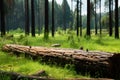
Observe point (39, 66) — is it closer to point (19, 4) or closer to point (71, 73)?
point (71, 73)

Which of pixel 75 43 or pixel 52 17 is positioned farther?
pixel 52 17

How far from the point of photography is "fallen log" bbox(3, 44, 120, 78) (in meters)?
9.87

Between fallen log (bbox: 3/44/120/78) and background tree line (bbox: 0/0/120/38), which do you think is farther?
background tree line (bbox: 0/0/120/38)

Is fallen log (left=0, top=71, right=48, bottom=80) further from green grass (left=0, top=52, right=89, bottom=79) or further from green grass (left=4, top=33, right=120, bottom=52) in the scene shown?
green grass (left=4, top=33, right=120, bottom=52)

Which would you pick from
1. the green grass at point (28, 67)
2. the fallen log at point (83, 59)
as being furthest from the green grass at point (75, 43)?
the fallen log at point (83, 59)

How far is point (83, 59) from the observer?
10922 millimetres

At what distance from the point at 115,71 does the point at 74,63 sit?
197 cm

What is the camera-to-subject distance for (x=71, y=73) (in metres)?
11.0

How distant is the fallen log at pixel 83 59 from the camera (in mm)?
9867

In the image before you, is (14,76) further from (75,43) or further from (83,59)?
(75,43)

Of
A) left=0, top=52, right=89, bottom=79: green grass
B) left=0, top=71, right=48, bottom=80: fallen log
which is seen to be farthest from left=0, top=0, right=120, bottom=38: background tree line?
left=0, top=71, right=48, bottom=80: fallen log

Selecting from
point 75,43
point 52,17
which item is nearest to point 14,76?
point 75,43

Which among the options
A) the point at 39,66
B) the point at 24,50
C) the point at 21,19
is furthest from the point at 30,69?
the point at 21,19

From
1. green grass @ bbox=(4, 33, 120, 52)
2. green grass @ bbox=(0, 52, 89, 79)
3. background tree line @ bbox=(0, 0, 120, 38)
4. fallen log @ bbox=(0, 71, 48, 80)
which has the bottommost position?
green grass @ bbox=(0, 52, 89, 79)
